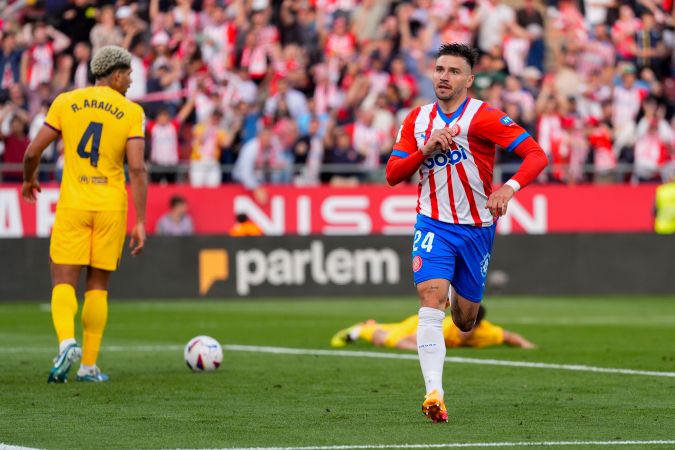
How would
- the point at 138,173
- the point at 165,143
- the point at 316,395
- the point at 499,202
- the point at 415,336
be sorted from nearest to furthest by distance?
the point at 499,202 < the point at 316,395 < the point at 138,173 < the point at 415,336 < the point at 165,143

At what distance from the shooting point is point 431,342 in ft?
27.7

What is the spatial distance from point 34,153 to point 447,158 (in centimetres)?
334

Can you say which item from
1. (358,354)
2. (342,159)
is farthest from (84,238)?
(342,159)

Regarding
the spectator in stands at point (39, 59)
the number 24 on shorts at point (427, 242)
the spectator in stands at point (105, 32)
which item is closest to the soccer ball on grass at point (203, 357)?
the number 24 on shorts at point (427, 242)

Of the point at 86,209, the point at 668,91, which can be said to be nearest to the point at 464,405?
the point at 86,209

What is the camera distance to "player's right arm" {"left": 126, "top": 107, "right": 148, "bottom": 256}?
10.5m

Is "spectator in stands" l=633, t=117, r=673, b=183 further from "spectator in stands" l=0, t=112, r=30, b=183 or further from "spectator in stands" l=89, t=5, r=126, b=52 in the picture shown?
"spectator in stands" l=0, t=112, r=30, b=183

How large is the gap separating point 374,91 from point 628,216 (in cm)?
521

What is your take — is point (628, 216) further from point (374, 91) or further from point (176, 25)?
point (176, 25)

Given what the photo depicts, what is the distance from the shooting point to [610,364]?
1203 cm

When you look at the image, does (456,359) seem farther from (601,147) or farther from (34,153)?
(601,147)

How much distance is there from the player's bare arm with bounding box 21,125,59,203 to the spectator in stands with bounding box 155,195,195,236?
1317 centimetres

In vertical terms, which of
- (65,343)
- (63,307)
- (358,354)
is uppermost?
(63,307)

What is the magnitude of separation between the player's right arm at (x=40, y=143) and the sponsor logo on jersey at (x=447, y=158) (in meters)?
3.13
